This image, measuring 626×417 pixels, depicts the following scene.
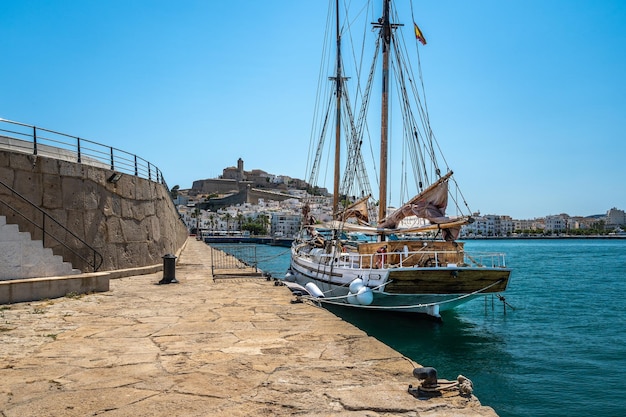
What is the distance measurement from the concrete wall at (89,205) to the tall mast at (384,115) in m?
8.93

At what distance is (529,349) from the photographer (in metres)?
14.4

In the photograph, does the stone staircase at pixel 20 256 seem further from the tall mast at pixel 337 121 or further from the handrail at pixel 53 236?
the tall mast at pixel 337 121

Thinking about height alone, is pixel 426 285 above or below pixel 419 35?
below

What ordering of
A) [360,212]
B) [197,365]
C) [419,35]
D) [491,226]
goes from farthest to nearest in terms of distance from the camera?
[491,226] → [360,212] → [419,35] → [197,365]

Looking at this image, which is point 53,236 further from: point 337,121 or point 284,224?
point 284,224

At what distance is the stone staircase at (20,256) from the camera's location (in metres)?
9.77

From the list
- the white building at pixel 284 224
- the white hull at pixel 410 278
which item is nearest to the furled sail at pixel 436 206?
the white hull at pixel 410 278

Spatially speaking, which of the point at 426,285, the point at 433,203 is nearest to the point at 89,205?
the point at 426,285

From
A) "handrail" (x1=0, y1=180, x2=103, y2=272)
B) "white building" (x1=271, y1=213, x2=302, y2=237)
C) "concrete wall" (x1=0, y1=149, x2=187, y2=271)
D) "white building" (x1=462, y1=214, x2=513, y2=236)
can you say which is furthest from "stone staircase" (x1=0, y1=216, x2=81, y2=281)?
"white building" (x1=462, y1=214, x2=513, y2=236)

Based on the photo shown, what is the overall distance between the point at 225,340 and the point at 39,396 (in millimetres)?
2547

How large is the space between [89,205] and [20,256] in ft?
11.7

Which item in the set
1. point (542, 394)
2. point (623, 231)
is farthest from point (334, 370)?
point (623, 231)

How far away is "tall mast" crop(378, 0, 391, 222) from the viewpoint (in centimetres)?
1977

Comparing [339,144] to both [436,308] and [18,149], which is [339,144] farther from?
[18,149]
